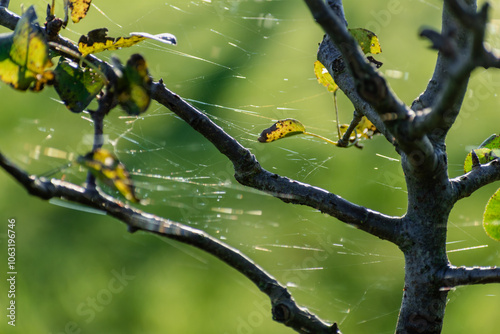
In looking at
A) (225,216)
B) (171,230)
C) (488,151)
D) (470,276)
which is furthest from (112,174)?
(225,216)

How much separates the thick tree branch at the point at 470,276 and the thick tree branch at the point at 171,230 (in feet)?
0.48

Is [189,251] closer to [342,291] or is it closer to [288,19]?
[342,291]

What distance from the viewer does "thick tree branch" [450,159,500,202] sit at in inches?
21.3

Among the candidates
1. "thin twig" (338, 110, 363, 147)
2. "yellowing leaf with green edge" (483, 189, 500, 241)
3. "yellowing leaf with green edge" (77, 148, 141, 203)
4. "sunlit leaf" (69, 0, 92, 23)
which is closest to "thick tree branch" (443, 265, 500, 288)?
"yellowing leaf with green edge" (483, 189, 500, 241)

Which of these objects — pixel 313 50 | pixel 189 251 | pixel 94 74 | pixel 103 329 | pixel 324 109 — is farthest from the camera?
pixel 313 50

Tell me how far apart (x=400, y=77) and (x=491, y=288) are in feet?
3.09

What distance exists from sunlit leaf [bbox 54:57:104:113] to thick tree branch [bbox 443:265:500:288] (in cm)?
42

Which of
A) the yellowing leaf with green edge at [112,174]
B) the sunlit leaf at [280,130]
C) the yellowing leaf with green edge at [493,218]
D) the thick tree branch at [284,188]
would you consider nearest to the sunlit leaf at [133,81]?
the yellowing leaf with green edge at [112,174]

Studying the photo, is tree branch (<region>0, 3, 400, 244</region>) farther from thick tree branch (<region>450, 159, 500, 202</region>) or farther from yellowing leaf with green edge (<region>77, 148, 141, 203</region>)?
yellowing leaf with green edge (<region>77, 148, 141, 203</region>)

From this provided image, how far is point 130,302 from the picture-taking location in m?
1.72

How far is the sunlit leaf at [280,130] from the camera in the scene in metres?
0.62

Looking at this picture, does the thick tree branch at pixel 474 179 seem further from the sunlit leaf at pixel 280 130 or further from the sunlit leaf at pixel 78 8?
the sunlit leaf at pixel 78 8


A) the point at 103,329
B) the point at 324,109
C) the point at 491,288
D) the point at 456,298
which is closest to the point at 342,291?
the point at 456,298

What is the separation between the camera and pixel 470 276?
0.48 meters
